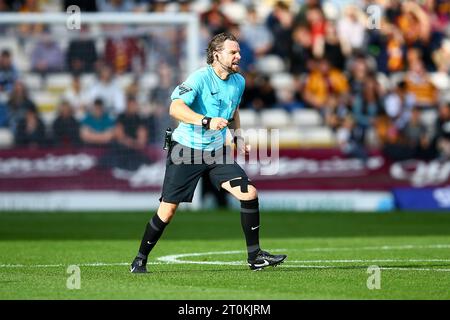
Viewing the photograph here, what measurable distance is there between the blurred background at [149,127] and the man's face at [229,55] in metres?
12.3

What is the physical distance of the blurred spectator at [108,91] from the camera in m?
24.1

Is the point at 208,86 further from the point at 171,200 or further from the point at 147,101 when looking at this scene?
the point at 147,101

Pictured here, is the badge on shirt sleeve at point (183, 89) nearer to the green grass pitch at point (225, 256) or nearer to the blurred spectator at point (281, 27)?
the green grass pitch at point (225, 256)

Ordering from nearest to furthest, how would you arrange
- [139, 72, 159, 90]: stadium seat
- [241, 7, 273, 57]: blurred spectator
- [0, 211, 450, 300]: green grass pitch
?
1. [0, 211, 450, 300]: green grass pitch
2. [139, 72, 159, 90]: stadium seat
3. [241, 7, 273, 57]: blurred spectator

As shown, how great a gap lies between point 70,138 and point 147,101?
201cm

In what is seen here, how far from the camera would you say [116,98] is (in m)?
24.2

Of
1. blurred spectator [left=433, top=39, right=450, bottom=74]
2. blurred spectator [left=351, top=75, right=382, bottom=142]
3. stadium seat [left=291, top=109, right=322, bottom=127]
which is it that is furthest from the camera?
blurred spectator [left=433, top=39, right=450, bottom=74]

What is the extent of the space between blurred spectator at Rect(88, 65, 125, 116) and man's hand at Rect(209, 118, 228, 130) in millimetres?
13907

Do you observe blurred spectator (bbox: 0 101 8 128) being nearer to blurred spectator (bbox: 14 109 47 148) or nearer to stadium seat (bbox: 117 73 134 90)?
blurred spectator (bbox: 14 109 47 148)

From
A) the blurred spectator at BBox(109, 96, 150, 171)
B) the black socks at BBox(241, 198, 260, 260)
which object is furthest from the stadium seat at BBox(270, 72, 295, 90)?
the black socks at BBox(241, 198, 260, 260)

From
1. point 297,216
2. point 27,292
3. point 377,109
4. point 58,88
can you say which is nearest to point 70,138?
point 58,88

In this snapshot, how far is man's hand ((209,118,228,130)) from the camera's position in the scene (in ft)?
33.7

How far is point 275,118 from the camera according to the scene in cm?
2595

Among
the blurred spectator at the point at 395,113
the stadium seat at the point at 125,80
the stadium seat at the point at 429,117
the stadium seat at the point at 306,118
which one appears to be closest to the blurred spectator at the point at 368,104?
the blurred spectator at the point at 395,113
